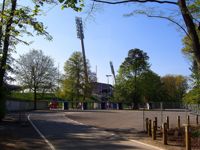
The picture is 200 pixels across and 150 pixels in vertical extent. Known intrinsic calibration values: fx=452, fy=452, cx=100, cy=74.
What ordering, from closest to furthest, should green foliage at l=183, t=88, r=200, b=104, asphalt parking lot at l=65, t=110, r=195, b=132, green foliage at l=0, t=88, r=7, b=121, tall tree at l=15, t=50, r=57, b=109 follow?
green foliage at l=183, t=88, r=200, b=104 < asphalt parking lot at l=65, t=110, r=195, b=132 < green foliage at l=0, t=88, r=7, b=121 < tall tree at l=15, t=50, r=57, b=109

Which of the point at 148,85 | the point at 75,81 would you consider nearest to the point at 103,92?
the point at 75,81

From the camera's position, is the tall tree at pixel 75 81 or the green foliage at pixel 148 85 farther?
the tall tree at pixel 75 81

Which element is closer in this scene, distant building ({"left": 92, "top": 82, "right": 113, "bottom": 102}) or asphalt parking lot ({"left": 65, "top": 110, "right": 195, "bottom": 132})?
asphalt parking lot ({"left": 65, "top": 110, "right": 195, "bottom": 132})

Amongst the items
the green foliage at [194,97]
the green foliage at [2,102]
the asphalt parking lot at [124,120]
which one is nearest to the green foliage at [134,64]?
the asphalt parking lot at [124,120]

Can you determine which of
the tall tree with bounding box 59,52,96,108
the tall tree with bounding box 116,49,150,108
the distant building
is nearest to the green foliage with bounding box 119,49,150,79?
the tall tree with bounding box 116,49,150,108

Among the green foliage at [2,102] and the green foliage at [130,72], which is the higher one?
the green foliage at [130,72]

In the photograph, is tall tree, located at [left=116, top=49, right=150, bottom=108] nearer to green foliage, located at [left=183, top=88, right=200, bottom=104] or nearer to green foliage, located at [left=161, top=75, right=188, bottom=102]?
green foliage, located at [left=161, top=75, right=188, bottom=102]

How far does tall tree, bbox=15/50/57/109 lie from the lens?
291 ft

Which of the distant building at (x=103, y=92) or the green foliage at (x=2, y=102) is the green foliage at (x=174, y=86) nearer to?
the distant building at (x=103, y=92)

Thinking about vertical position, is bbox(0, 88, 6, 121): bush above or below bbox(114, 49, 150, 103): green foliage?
below

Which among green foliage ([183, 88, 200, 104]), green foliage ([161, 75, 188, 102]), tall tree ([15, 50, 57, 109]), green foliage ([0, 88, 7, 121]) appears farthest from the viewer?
green foliage ([161, 75, 188, 102])

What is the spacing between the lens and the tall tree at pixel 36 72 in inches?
3494

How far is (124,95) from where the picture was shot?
314 ft

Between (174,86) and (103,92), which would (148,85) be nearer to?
(174,86)
